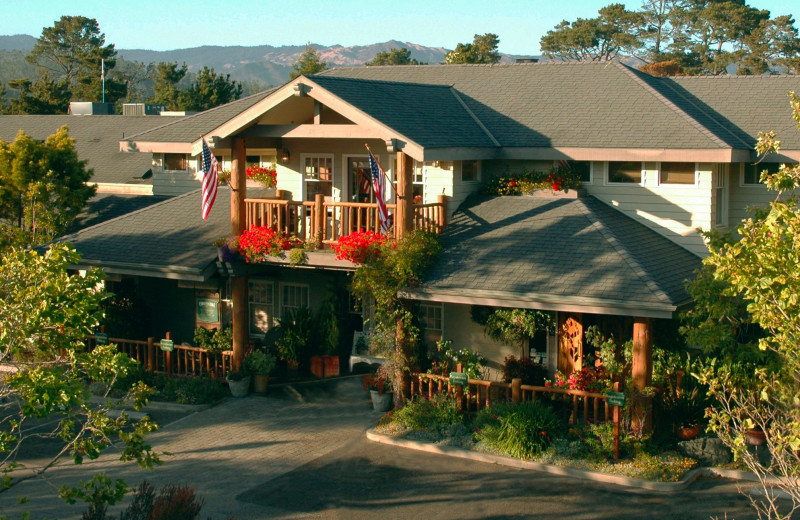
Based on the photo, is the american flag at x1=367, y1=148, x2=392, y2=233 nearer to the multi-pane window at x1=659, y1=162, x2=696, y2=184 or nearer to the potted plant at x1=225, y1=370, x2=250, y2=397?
the potted plant at x1=225, y1=370, x2=250, y2=397

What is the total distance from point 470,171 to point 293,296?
4.93 meters

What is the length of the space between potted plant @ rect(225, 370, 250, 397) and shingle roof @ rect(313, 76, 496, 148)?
229 inches

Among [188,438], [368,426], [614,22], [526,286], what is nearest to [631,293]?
[526,286]

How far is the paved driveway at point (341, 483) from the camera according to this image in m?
13.3

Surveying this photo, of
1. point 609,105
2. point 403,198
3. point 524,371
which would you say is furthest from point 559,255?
point 609,105

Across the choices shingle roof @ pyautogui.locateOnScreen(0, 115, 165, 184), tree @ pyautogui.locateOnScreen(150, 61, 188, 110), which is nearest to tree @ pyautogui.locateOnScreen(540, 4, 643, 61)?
tree @ pyautogui.locateOnScreen(150, 61, 188, 110)

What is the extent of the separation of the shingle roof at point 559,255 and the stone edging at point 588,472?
8.58 feet

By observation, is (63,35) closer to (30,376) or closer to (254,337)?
(254,337)

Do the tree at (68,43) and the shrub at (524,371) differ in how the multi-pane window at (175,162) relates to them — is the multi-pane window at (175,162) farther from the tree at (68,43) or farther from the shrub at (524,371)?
the tree at (68,43)

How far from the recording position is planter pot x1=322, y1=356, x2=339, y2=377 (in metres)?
20.3

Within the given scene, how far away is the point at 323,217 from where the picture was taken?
18594 mm

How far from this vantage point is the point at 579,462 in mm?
14836

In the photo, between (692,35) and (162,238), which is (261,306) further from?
(692,35)

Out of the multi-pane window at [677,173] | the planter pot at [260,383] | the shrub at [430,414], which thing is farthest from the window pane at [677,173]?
the planter pot at [260,383]
